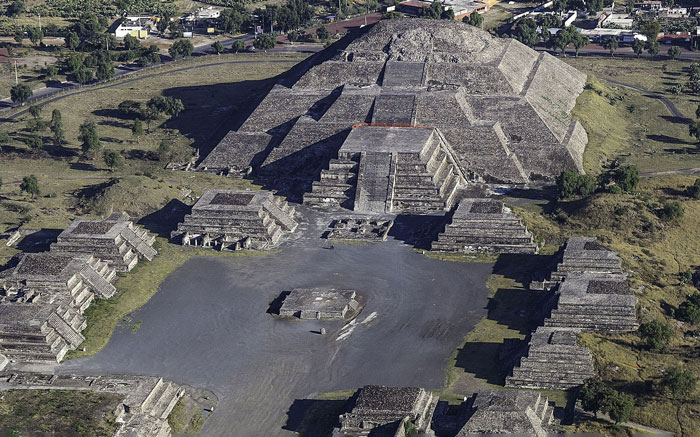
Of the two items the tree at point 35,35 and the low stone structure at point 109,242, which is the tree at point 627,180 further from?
the tree at point 35,35

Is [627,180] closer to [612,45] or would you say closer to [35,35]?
[612,45]

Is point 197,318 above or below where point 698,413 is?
below

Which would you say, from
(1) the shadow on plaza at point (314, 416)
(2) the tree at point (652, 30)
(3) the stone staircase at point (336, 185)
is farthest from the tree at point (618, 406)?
(2) the tree at point (652, 30)

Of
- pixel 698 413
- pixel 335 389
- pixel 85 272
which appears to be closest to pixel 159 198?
pixel 85 272

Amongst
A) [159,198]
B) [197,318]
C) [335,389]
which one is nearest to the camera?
[335,389]

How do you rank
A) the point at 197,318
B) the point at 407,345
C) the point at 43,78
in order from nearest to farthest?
the point at 407,345, the point at 197,318, the point at 43,78

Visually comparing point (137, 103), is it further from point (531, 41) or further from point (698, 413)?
point (698, 413)
